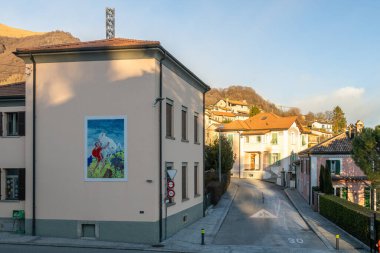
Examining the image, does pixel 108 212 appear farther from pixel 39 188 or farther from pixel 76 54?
pixel 76 54

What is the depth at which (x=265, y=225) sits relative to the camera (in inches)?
1163

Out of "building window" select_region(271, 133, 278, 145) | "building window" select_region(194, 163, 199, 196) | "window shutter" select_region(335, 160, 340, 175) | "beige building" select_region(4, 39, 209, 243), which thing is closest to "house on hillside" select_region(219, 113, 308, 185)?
"building window" select_region(271, 133, 278, 145)

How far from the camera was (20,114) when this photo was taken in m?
24.3

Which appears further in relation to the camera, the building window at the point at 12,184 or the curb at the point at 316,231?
the building window at the point at 12,184

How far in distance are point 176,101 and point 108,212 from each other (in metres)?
7.29

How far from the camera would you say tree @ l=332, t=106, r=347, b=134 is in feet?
380

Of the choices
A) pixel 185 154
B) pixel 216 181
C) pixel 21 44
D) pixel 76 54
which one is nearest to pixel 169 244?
pixel 185 154

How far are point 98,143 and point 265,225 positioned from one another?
488 inches

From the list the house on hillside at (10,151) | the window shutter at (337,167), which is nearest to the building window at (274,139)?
the window shutter at (337,167)

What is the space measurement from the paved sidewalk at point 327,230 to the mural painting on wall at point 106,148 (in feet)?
34.5

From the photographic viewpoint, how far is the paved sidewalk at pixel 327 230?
2238cm

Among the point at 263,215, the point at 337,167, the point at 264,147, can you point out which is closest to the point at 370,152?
the point at 263,215

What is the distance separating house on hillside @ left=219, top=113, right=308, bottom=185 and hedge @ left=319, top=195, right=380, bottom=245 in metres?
32.1

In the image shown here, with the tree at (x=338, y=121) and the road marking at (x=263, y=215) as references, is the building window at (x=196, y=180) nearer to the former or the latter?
the road marking at (x=263, y=215)
